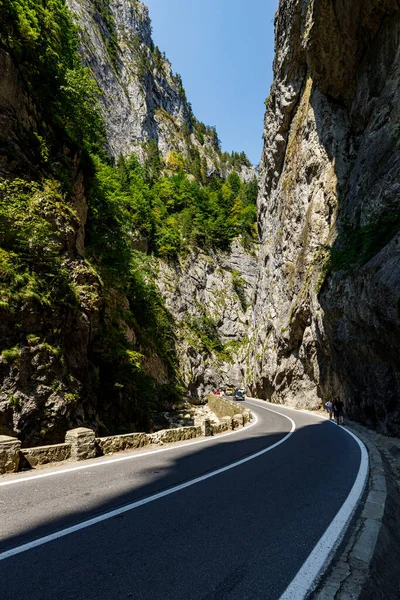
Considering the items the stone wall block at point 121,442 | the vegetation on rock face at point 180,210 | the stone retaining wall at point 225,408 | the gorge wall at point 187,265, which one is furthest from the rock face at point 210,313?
the stone wall block at point 121,442

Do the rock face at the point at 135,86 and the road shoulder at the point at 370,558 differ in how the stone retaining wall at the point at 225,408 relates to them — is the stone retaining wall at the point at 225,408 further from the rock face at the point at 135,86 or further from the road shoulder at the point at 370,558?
the rock face at the point at 135,86

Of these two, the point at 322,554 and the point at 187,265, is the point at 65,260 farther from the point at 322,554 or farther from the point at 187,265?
the point at 187,265

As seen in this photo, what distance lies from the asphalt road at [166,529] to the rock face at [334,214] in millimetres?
8532

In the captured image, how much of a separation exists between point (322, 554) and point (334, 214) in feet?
79.8

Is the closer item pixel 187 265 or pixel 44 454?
pixel 44 454

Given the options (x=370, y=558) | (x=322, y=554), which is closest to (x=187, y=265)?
(x=322, y=554)

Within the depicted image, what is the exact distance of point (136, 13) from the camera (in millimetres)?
87250

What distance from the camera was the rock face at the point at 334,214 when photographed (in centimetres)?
1418

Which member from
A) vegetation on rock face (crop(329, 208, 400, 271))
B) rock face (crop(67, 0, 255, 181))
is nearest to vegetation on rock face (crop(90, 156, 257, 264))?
rock face (crop(67, 0, 255, 181))

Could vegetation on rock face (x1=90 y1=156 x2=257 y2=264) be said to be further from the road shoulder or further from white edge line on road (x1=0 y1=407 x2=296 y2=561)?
the road shoulder

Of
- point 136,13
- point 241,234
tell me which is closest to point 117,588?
point 241,234

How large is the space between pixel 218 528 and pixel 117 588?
5.40 ft

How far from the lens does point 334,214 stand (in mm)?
23984

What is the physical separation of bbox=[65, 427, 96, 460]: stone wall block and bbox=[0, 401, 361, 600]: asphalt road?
39cm
